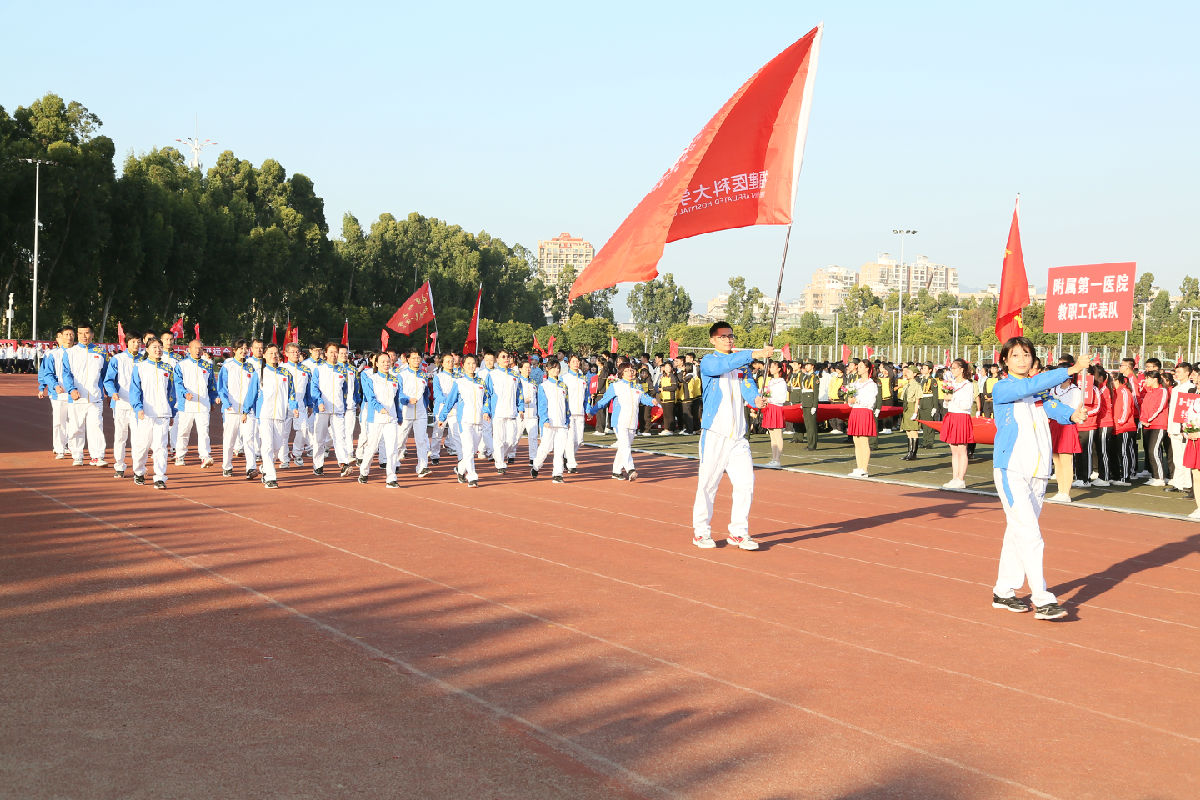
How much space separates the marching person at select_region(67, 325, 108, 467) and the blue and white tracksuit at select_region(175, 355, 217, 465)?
112 centimetres

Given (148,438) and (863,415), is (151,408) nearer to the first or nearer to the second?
(148,438)

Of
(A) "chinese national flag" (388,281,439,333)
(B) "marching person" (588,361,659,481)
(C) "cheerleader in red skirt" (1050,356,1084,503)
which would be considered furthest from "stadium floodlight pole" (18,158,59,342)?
(C) "cheerleader in red skirt" (1050,356,1084,503)

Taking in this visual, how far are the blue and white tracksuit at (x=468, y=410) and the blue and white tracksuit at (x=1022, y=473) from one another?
8554 millimetres

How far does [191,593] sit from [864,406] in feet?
38.5

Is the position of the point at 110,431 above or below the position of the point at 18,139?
below

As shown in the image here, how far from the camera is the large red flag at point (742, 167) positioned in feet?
29.8

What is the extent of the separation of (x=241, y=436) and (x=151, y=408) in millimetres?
1431

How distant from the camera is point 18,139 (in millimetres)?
44281

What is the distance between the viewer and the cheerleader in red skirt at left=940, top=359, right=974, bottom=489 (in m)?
15.6

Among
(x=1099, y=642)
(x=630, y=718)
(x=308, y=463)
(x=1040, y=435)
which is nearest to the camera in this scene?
(x=630, y=718)

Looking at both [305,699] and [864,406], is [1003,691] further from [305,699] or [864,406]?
[864,406]

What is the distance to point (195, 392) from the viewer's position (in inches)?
604

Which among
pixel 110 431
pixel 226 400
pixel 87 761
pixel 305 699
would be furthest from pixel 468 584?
pixel 110 431

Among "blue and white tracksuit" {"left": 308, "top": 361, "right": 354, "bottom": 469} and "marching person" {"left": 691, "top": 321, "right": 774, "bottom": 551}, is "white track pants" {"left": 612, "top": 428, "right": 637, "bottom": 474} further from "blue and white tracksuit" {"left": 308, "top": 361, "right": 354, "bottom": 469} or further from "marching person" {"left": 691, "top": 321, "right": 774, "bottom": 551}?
"marching person" {"left": 691, "top": 321, "right": 774, "bottom": 551}
